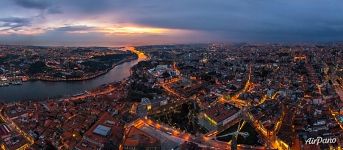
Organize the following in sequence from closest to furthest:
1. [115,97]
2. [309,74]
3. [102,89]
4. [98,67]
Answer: [115,97], [102,89], [309,74], [98,67]

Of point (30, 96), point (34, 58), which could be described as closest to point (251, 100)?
point (30, 96)

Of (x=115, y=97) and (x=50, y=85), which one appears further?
(x=50, y=85)

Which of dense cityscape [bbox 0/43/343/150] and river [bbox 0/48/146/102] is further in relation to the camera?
river [bbox 0/48/146/102]

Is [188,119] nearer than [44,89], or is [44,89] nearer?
[188,119]

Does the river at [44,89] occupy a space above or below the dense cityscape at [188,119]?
below

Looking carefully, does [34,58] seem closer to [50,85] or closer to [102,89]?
[50,85]

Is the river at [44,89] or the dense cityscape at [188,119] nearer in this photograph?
the dense cityscape at [188,119]

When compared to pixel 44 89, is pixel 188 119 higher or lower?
higher

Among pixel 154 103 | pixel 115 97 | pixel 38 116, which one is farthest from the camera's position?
pixel 115 97

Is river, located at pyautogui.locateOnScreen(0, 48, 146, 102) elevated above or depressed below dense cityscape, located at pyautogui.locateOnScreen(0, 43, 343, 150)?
below
